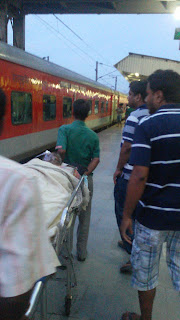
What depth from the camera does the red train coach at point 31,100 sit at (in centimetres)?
651

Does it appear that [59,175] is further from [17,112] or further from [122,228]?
[17,112]

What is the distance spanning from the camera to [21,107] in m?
7.13

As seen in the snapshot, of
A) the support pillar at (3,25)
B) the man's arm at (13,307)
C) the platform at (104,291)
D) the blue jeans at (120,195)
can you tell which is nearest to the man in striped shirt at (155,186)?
the platform at (104,291)

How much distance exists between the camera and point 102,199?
536 centimetres

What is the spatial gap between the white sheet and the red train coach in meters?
2.88

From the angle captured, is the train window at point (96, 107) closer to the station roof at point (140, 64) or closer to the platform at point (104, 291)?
the station roof at point (140, 64)

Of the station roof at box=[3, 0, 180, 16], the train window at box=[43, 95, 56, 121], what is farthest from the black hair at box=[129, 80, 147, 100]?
the station roof at box=[3, 0, 180, 16]

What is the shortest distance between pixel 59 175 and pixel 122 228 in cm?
74

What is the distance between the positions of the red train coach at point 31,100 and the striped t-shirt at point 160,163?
148 inches

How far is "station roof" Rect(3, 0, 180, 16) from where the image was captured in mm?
12617

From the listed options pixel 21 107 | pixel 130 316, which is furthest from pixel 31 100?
pixel 130 316

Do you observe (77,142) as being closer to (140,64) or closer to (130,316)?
(130,316)

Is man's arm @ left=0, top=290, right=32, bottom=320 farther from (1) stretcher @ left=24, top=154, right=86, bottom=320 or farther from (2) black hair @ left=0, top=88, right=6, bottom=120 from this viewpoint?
(2) black hair @ left=0, top=88, right=6, bottom=120

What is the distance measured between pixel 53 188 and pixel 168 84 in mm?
1173
